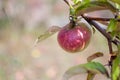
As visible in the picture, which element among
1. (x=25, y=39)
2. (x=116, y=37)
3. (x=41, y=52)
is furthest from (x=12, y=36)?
(x=116, y=37)

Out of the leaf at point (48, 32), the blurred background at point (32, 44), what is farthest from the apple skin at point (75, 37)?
the blurred background at point (32, 44)

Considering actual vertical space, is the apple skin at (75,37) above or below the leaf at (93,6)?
below

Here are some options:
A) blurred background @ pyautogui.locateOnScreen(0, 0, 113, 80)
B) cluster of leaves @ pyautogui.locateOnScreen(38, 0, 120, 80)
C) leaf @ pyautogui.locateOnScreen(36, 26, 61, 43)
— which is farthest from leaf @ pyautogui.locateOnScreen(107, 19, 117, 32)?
blurred background @ pyautogui.locateOnScreen(0, 0, 113, 80)

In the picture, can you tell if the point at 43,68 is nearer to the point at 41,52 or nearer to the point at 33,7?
the point at 41,52

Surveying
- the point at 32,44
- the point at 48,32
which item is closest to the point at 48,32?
the point at 48,32

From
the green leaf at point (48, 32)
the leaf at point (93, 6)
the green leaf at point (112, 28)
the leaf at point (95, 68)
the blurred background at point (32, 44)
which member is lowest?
the blurred background at point (32, 44)

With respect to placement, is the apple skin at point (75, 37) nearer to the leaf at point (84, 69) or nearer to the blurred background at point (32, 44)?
the leaf at point (84, 69)

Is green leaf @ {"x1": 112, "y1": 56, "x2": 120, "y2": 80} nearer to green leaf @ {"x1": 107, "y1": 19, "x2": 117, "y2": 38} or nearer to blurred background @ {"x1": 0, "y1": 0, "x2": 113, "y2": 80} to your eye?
green leaf @ {"x1": 107, "y1": 19, "x2": 117, "y2": 38}

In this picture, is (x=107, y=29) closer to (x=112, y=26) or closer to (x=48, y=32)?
(x=112, y=26)
